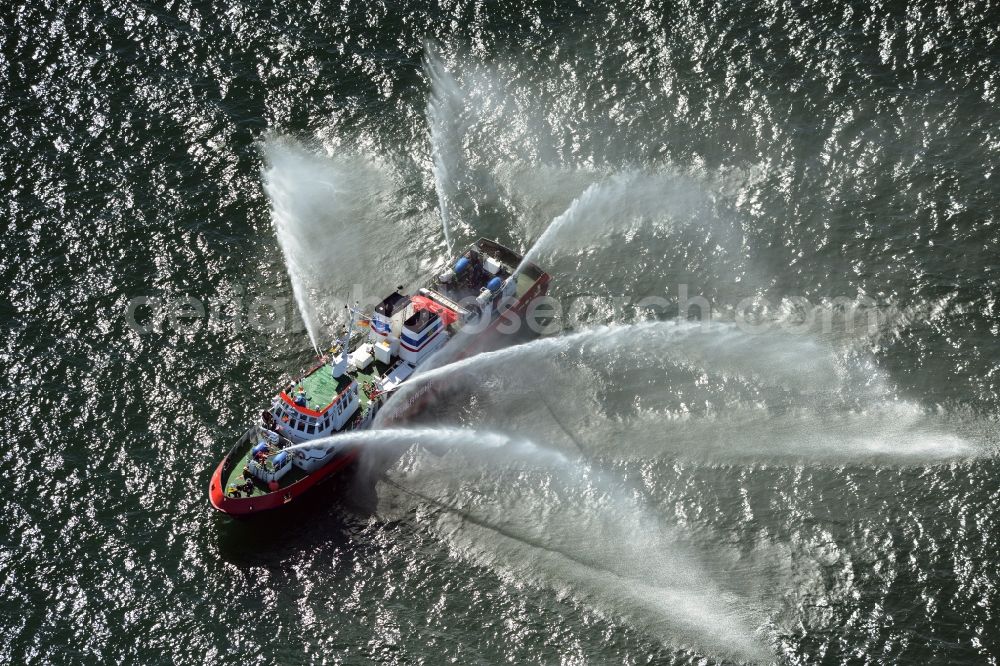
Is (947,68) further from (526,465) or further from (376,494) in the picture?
(376,494)

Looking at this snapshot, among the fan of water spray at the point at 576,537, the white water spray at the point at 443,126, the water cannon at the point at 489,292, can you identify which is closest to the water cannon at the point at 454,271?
the water cannon at the point at 489,292

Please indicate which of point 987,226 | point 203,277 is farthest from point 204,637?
point 987,226

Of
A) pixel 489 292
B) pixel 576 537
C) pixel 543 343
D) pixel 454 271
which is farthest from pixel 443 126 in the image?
pixel 576 537

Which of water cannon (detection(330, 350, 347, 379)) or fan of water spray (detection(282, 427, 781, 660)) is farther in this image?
water cannon (detection(330, 350, 347, 379))

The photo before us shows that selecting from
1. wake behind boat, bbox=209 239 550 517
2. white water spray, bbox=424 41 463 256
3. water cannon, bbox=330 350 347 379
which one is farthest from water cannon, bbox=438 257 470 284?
water cannon, bbox=330 350 347 379

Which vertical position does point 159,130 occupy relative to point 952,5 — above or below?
above

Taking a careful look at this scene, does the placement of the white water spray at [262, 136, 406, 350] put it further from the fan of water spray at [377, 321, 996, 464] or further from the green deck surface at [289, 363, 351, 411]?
the fan of water spray at [377, 321, 996, 464]
